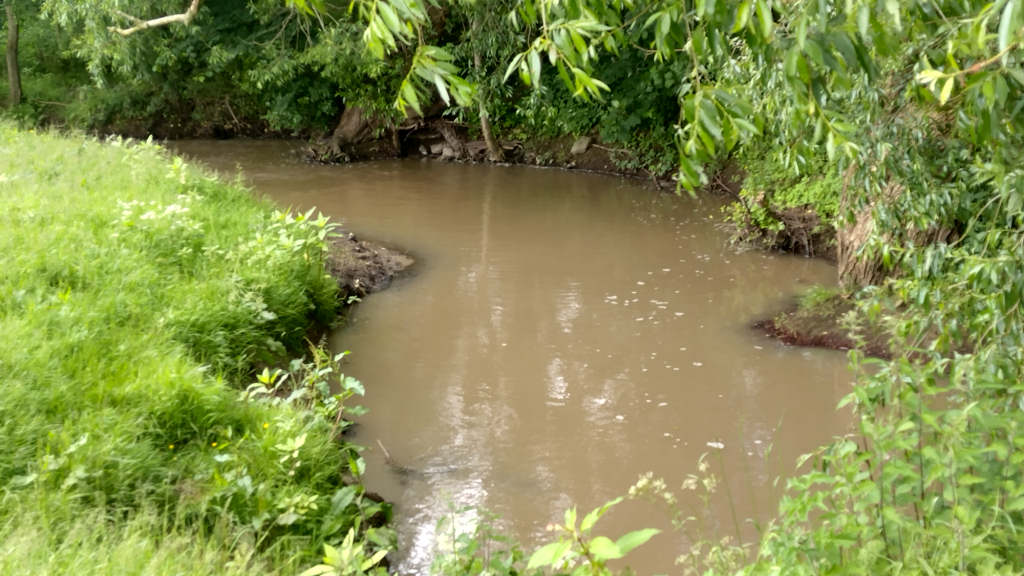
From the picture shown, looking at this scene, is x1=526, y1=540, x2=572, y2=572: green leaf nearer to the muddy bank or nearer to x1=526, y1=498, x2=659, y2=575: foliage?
x1=526, y1=498, x2=659, y2=575: foliage

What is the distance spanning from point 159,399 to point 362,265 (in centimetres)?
498

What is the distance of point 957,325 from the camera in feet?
13.2

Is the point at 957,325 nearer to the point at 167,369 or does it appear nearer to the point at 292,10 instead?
the point at 167,369

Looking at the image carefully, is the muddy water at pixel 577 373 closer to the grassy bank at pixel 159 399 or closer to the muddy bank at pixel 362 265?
the muddy bank at pixel 362 265

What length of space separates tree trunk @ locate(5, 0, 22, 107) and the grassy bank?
13038 mm

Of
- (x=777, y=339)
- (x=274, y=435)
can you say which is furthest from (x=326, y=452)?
(x=777, y=339)

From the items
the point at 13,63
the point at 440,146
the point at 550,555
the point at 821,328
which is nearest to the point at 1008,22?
the point at 550,555

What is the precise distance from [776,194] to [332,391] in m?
5.67

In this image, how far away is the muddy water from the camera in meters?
5.21

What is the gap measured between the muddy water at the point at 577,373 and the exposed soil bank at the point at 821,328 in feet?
0.57

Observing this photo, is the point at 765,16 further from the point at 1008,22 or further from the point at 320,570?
the point at 320,570

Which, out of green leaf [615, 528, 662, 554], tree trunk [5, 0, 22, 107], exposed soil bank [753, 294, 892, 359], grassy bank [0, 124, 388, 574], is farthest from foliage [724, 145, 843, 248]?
tree trunk [5, 0, 22, 107]

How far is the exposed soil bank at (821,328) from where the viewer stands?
7.20 metres

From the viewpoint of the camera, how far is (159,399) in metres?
4.58
